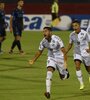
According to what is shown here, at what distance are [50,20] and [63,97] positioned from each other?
83.9 feet

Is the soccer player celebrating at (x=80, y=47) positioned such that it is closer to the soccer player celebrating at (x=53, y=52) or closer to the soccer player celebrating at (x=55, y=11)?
the soccer player celebrating at (x=53, y=52)

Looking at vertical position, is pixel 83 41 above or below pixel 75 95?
above

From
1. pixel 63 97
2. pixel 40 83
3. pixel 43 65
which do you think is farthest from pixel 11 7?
pixel 63 97

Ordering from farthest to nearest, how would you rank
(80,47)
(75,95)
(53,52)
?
Answer: (80,47) → (75,95) → (53,52)

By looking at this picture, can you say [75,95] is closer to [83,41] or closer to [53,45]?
[53,45]

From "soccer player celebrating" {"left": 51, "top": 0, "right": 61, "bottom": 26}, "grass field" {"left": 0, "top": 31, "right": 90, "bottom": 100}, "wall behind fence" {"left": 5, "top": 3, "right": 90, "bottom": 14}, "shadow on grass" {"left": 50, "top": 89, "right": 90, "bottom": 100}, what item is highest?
"wall behind fence" {"left": 5, "top": 3, "right": 90, "bottom": 14}

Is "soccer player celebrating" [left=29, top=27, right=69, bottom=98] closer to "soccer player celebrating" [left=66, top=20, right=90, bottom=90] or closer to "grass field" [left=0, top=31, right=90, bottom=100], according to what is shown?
"grass field" [left=0, top=31, right=90, bottom=100]

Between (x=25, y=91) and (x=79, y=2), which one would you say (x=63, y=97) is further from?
(x=79, y=2)

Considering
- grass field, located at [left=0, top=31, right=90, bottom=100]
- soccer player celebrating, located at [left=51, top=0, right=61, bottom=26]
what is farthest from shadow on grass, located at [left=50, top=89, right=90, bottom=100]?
soccer player celebrating, located at [left=51, top=0, right=61, bottom=26]

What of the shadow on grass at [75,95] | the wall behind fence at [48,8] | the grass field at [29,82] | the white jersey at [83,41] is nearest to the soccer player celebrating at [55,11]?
the wall behind fence at [48,8]

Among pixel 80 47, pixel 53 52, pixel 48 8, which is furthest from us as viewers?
pixel 48 8

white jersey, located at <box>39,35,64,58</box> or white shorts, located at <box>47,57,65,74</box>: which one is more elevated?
white jersey, located at <box>39,35,64,58</box>

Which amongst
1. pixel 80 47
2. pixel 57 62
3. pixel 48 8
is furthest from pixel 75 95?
pixel 48 8

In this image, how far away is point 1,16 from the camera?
2333 cm
